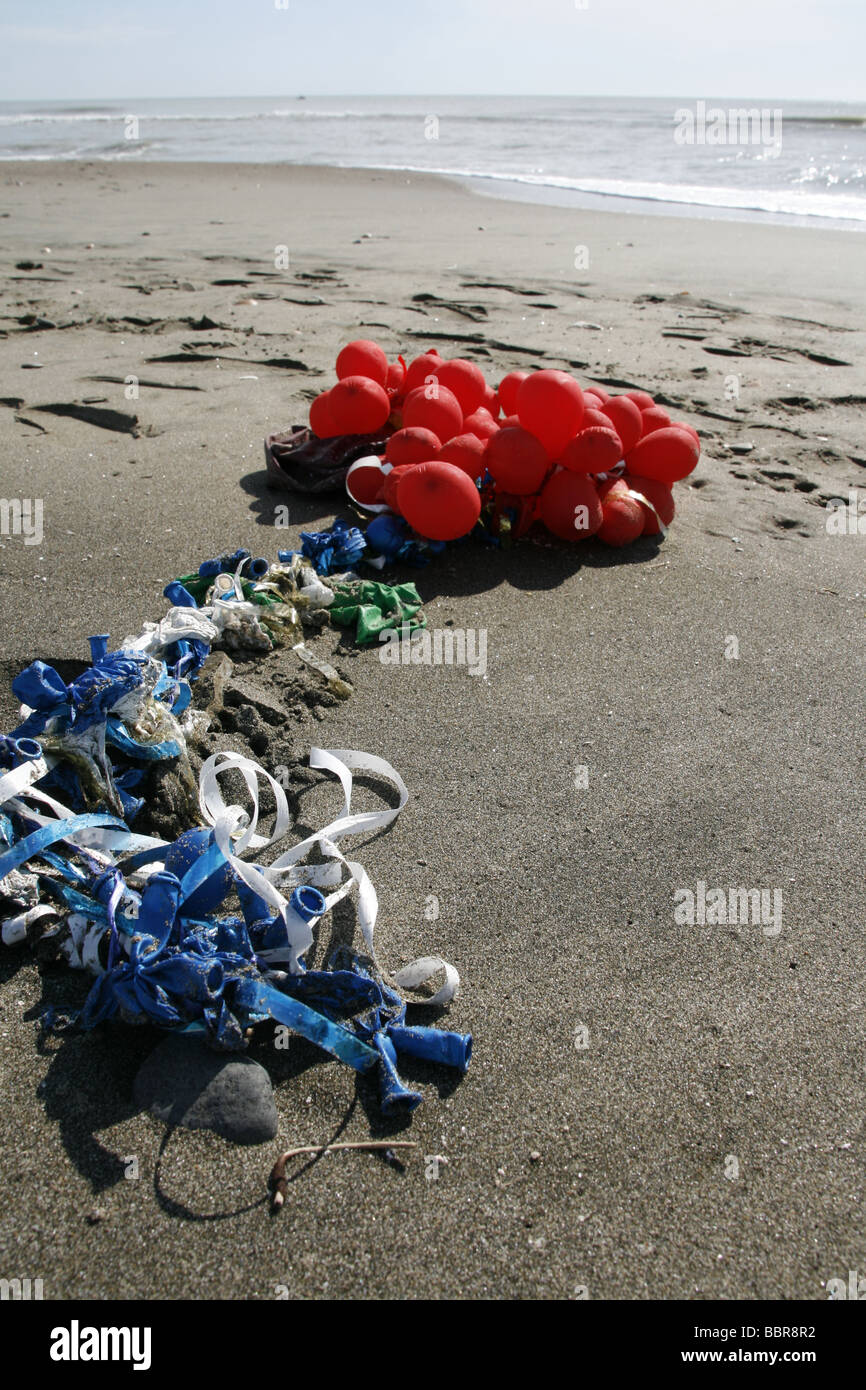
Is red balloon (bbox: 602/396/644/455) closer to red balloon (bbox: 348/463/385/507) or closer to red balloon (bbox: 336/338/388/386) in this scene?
red balloon (bbox: 348/463/385/507)

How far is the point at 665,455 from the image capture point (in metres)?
3.81

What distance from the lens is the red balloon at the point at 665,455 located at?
3809 mm

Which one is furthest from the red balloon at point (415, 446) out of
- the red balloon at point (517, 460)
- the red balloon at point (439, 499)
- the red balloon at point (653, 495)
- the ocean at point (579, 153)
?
the ocean at point (579, 153)

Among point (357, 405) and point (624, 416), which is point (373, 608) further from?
point (624, 416)

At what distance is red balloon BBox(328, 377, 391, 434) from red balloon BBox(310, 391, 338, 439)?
0.02 meters

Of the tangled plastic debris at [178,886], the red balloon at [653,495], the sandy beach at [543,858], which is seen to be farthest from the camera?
the red balloon at [653,495]

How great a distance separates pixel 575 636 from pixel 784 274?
6.63 m

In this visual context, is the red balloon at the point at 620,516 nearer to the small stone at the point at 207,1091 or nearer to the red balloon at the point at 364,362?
the red balloon at the point at 364,362

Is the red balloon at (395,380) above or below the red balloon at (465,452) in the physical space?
above

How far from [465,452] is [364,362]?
2.86 feet

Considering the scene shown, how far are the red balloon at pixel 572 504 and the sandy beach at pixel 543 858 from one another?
0.18 metres

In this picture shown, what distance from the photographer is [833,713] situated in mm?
2961

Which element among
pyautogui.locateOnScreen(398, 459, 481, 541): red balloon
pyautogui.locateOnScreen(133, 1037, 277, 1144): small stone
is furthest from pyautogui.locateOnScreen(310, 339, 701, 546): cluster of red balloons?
pyautogui.locateOnScreen(133, 1037, 277, 1144): small stone

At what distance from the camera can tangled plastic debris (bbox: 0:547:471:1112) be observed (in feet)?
5.95
